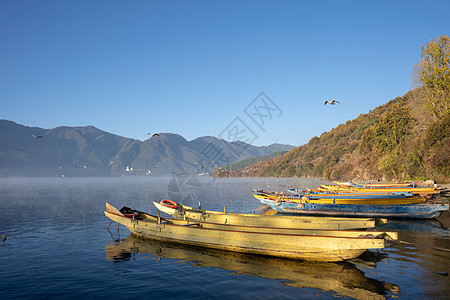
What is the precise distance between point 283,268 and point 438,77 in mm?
50980

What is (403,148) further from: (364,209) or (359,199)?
(364,209)

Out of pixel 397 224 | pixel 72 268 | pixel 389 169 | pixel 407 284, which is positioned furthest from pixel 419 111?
pixel 72 268

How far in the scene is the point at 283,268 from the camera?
13.3 metres

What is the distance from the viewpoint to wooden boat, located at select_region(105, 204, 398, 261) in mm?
12602

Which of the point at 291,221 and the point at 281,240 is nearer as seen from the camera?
the point at 281,240

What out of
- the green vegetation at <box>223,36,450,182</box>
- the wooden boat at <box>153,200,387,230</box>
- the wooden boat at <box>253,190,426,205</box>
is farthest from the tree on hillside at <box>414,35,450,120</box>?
the wooden boat at <box>153,200,387,230</box>

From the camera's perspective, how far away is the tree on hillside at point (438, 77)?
4584 centimetres

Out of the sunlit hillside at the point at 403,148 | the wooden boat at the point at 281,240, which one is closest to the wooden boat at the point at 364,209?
the wooden boat at the point at 281,240

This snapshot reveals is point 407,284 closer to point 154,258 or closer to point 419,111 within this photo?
point 154,258

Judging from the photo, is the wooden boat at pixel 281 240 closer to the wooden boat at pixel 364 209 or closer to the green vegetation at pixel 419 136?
the wooden boat at pixel 364 209

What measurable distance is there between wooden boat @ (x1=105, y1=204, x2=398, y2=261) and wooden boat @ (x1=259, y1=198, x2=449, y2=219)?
46.3 feet

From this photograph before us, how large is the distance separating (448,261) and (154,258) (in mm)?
15607

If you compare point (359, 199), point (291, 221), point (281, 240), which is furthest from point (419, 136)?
point (281, 240)

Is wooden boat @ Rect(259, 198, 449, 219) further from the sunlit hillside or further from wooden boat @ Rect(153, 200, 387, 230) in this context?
the sunlit hillside
